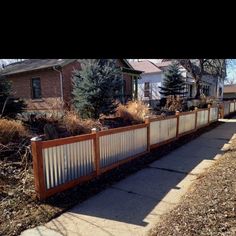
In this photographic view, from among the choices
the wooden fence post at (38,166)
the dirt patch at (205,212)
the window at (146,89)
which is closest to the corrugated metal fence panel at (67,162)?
the wooden fence post at (38,166)

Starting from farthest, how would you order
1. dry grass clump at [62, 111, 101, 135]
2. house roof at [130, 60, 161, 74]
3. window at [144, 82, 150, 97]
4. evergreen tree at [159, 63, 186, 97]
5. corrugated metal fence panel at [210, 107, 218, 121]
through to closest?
window at [144, 82, 150, 97], house roof at [130, 60, 161, 74], evergreen tree at [159, 63, 186, 97], corrugated metal fence panel at [210, 107, 218, 121], dry grass clump at [62, 111, 101, 135]

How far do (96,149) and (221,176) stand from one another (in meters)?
2.77

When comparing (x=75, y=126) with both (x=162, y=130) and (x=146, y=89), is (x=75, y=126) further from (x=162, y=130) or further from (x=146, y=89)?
(x=146, y=89)

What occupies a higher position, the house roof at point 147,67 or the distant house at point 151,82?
the house roof at point 147,67

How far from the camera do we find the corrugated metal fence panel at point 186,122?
407 inches

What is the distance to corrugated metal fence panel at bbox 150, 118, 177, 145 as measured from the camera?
8039 millimetres

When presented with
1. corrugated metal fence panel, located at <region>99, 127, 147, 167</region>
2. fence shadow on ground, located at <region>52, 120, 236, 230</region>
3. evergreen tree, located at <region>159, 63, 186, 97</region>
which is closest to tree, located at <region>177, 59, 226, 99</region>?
evergreen tree, located at <region>159, 63, 186, 97</region>

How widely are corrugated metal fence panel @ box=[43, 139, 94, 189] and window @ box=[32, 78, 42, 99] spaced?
38.7 feet

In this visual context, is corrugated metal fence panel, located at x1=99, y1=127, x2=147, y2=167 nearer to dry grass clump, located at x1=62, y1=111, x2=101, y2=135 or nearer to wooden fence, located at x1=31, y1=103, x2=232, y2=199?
wooden fence, located at x1=31, y1=103, x2=232, y2=199

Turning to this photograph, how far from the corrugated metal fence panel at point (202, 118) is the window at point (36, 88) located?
993cm

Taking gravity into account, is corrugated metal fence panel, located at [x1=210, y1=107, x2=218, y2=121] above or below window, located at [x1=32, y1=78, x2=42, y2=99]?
below

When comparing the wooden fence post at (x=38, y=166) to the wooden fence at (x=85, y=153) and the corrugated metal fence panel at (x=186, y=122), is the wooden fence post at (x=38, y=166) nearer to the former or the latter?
the wooden fence at (x=85, y=153)
